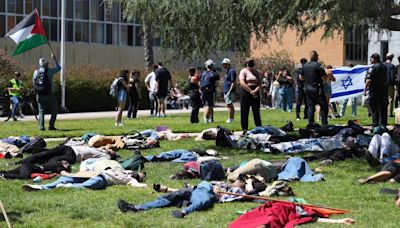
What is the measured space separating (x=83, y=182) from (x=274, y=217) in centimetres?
324

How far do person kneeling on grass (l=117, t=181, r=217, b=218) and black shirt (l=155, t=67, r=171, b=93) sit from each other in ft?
50.4

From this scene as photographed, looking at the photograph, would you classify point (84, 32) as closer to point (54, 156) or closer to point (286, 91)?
point (286, 91)

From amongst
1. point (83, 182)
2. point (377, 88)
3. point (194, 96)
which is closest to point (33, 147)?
point (83, 182)

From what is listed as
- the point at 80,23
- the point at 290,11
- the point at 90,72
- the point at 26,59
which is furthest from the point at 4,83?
the point at 290,11

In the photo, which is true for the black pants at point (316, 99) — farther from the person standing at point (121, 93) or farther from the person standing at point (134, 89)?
the person standing at point (134, 89)

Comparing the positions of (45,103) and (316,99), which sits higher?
(316,99)

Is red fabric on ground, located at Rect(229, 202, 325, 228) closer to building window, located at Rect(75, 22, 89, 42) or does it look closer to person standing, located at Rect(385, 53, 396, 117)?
person standing, located at Rect(385, 53, 396, 117)

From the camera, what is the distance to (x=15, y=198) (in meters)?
8.41

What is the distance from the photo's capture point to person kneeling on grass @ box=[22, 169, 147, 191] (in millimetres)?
9000

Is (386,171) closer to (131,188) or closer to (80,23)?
(131,188)

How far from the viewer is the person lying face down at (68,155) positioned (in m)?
10.9

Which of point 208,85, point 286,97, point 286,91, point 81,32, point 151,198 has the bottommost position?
point 151,198

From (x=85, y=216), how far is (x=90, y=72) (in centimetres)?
2859

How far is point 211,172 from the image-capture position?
9648mm
